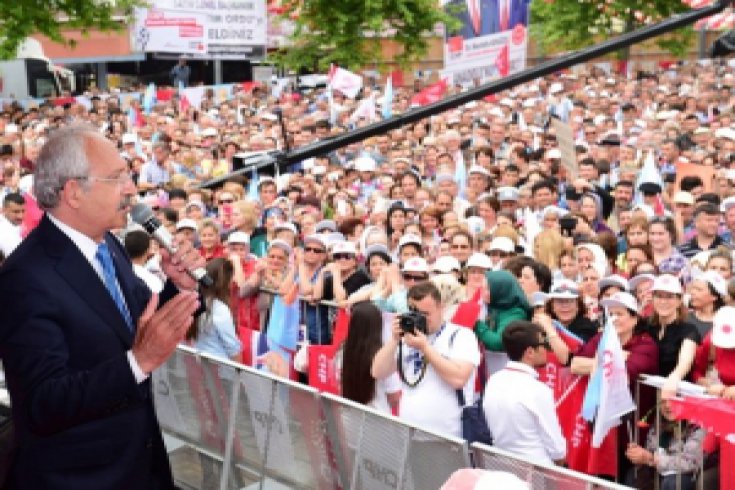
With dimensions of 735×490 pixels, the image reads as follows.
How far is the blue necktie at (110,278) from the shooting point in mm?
3209

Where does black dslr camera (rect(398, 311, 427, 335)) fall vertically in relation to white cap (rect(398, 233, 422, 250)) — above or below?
above

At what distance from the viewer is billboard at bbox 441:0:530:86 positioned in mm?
16250

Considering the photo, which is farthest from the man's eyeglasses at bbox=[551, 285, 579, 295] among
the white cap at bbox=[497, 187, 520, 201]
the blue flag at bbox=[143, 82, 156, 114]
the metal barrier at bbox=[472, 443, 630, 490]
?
the blue flag at bbox=[143, 82, 156, 114]

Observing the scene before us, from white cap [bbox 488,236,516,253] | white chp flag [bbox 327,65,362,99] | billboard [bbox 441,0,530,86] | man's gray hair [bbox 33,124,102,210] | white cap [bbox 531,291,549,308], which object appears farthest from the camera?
white chp flag [bbox 327,65,362,99]

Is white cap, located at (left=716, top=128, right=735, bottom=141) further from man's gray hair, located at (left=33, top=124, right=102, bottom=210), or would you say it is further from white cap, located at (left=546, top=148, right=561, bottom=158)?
man's gray hair, located at (left=33, top=124, right=102, bottom=210)

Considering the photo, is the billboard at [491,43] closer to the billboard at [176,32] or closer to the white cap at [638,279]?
the white cap at [638,279]

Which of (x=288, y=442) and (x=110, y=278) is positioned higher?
(x=110, y=278)

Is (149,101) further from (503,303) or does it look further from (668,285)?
(668,285)

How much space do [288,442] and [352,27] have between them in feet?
82.1

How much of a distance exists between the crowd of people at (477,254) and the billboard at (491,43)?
106cm

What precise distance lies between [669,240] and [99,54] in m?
35.9

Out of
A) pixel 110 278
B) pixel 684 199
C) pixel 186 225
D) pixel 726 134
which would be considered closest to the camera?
pixel 110 278

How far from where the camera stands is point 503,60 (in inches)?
643

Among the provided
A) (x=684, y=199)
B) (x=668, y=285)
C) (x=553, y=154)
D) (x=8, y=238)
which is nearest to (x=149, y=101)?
(x=553, y=154)
